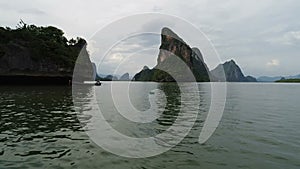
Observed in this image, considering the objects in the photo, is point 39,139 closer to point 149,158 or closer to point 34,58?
point 149,158

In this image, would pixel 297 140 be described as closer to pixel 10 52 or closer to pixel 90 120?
pixel 90 120

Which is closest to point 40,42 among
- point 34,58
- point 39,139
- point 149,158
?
point 34,58

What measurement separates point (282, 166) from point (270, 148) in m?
2.97

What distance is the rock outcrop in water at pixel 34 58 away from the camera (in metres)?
82.2

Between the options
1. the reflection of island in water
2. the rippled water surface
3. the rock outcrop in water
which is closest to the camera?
the rippled water surface

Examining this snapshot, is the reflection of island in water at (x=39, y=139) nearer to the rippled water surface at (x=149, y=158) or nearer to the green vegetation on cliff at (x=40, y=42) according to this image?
the rippled water surface at (x=149, y=158)

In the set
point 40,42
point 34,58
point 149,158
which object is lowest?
point 149,158

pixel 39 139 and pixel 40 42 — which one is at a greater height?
pixel 40 42

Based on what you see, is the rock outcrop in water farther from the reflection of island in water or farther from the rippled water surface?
the rippled water surface

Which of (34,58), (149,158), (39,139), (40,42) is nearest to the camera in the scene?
(149,158)

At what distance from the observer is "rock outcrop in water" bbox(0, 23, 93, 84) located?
82.2 m

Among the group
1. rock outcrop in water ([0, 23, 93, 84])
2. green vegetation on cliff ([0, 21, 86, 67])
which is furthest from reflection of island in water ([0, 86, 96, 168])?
green vegetation on cliff ([0, 21, 86, 67])

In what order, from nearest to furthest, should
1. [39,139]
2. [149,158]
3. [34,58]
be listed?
[149,158] < [39,139] < [34,58]

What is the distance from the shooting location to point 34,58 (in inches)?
3629
